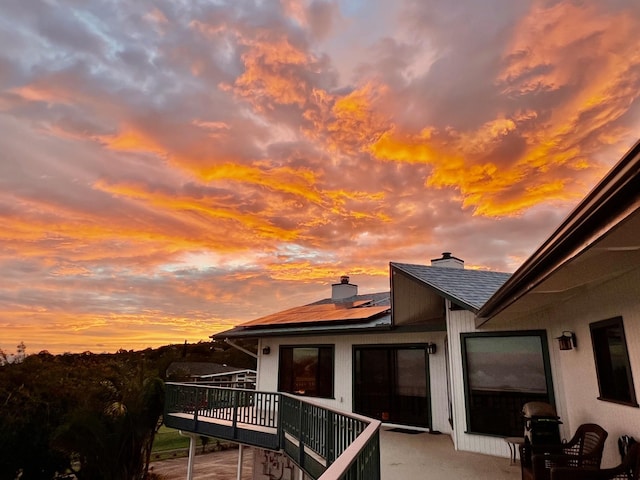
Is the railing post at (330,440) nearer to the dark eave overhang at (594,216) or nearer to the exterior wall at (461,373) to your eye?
the exterior wall at (461,373)

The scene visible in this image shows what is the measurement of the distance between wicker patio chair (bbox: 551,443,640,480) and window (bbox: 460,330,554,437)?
302 centimetres

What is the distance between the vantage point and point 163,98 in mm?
8617

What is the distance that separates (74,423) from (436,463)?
12.7 m

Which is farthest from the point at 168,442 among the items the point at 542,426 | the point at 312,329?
the point at 542,426

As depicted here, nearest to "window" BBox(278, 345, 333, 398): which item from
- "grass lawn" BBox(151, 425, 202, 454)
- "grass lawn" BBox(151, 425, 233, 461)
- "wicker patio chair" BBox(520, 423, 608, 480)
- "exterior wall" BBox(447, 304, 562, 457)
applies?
"exterior wall" BBox(447, 304, 562, 457)

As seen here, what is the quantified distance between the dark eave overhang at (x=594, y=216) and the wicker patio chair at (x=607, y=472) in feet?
6.43

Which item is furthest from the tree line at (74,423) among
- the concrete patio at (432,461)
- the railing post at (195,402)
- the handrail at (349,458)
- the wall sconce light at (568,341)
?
the wall sconce light at (568,341)

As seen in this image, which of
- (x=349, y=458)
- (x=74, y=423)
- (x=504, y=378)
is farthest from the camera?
(x=74, y=423)

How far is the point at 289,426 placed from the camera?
7773 mm

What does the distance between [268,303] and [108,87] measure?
14.8m

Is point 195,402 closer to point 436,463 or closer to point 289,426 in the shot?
point 289,426

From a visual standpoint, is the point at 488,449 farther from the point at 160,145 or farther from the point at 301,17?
the point at 160,145

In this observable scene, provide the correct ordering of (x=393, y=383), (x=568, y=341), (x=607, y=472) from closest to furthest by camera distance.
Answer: (x=607, y=472), (x=568, y=341), (x=393, y=383)

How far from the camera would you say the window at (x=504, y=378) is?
690 cm
